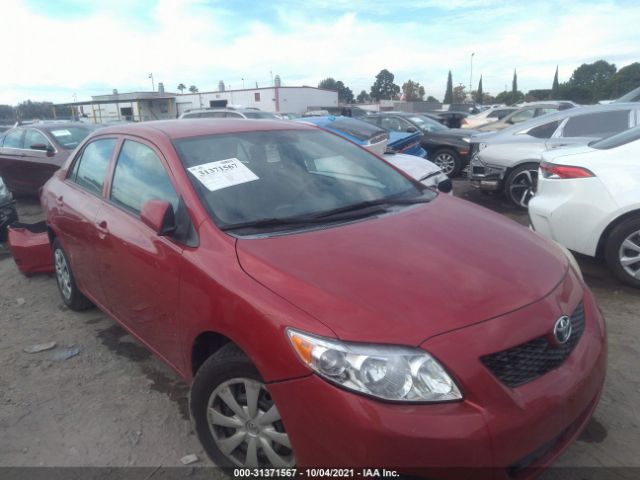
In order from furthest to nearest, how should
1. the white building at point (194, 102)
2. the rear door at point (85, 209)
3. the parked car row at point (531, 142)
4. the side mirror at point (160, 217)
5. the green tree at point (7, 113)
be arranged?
1. the green tree at point (7, 113)
2. the white building at point (194, 102)
3. the parked car row at point (531, 142)
4. the rear door at point (85, 209)
5. the side mirror at point (160, 217)

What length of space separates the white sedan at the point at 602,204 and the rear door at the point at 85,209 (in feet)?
12.1

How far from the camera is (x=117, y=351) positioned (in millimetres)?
3584

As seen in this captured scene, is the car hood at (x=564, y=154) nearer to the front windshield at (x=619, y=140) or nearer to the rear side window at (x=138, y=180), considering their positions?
the front windshield at (x=619, y=140)

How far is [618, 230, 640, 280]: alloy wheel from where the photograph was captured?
407cm

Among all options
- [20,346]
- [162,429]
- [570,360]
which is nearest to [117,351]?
[20,346]

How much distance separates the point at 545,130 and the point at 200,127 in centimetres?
598

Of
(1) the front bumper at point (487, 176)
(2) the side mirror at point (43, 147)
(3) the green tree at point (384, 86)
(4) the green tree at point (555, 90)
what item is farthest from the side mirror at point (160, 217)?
(3) the green tree at point (384, 86)

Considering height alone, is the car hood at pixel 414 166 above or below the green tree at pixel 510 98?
below

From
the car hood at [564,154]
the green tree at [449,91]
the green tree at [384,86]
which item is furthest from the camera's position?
the green tree at [384,86]

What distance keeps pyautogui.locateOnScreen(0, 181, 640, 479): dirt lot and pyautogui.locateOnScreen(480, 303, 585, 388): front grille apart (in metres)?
0.71

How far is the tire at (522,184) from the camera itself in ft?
23.5

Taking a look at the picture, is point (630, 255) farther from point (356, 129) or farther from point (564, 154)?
point (356, 129)

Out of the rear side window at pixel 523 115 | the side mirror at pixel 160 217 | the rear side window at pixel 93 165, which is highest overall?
the rear side window at pixel 523 115

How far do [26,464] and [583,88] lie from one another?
6325 centimetres
